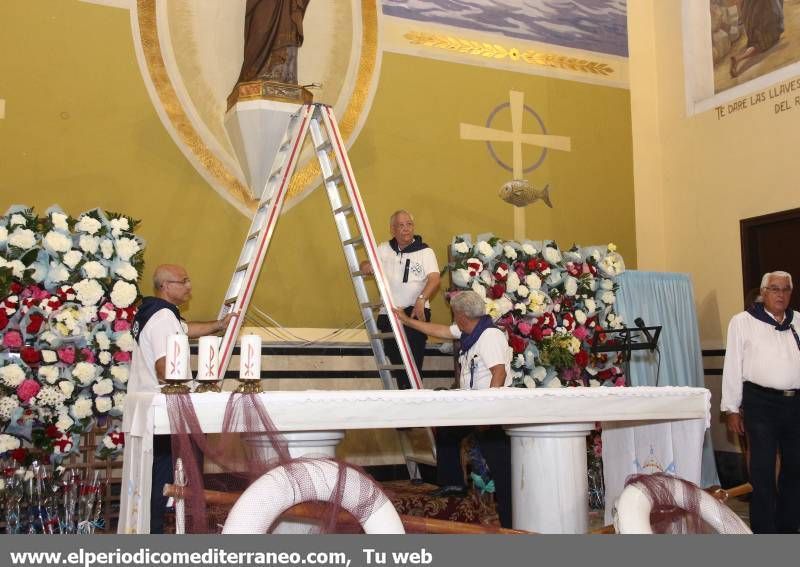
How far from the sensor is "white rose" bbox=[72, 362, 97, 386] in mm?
6133

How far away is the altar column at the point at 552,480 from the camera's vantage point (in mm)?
4566

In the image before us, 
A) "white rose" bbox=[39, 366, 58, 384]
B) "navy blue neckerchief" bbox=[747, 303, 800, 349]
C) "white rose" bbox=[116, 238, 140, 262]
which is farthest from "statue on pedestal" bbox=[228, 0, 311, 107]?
"navy blue neckerchief" bbox=[747, 303, 800, 349]

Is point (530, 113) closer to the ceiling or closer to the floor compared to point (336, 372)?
closer to the ceiling


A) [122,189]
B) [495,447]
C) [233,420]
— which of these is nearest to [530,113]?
[122,189]

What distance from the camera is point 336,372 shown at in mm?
8164

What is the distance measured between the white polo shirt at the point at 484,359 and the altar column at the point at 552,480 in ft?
2.75

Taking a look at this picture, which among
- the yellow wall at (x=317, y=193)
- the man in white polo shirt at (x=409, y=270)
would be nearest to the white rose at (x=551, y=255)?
the yellow wall at (x=317, y=193)

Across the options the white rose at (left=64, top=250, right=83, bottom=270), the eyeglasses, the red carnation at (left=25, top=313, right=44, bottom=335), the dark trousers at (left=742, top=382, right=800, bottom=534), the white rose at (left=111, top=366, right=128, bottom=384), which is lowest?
the dark trousers at (left=742, top=382, right=800, bottom=534)

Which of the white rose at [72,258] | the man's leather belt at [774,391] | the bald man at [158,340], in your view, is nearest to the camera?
the bald man at [158,340]

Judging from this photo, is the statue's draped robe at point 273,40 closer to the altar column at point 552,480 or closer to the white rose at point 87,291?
the white rose at point 87,291

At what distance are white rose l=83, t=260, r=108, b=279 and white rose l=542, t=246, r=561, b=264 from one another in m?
4.38

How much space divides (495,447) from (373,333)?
5.39 ft

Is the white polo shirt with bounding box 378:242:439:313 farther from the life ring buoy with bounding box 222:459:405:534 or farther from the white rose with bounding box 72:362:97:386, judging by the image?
the life ring buoy with bounding box 222:459:405:534
